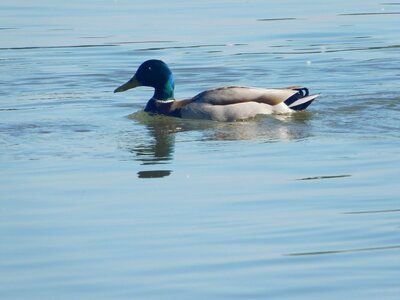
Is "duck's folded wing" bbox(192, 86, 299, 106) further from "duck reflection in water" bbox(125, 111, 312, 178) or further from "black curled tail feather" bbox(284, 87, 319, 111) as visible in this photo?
"duck reflection in water" bbox(125, 111, 312, 178)

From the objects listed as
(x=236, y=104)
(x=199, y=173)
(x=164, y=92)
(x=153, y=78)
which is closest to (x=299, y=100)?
(x=236, y=104)

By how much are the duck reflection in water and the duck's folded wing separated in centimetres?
22

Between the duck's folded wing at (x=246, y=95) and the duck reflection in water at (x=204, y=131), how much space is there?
0.71 ft

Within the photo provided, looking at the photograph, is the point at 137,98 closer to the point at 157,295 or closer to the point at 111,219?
the point at 111,219

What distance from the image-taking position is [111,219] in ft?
32.9

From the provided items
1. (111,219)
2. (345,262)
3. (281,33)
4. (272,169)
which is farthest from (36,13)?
(345,262)

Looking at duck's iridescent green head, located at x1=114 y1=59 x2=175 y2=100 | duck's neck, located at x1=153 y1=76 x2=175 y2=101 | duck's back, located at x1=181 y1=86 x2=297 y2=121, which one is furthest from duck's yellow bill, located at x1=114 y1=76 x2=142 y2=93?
duck's back, located at x1=181 y1=86 x2=297 y2=121

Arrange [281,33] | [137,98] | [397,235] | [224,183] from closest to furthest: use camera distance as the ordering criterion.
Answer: [397,235] < [224,183] < [137,98] < [281,33]

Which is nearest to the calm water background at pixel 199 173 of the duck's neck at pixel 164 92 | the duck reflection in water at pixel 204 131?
the duck reflection in water at pixel 204 131

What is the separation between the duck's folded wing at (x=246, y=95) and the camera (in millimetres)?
16078

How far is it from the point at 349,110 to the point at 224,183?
4.74 m

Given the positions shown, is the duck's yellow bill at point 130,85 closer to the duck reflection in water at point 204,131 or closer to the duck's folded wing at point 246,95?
the duck reflection in water at point 204,131

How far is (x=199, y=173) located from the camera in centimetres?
1200

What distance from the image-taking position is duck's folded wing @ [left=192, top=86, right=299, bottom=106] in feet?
52.7
